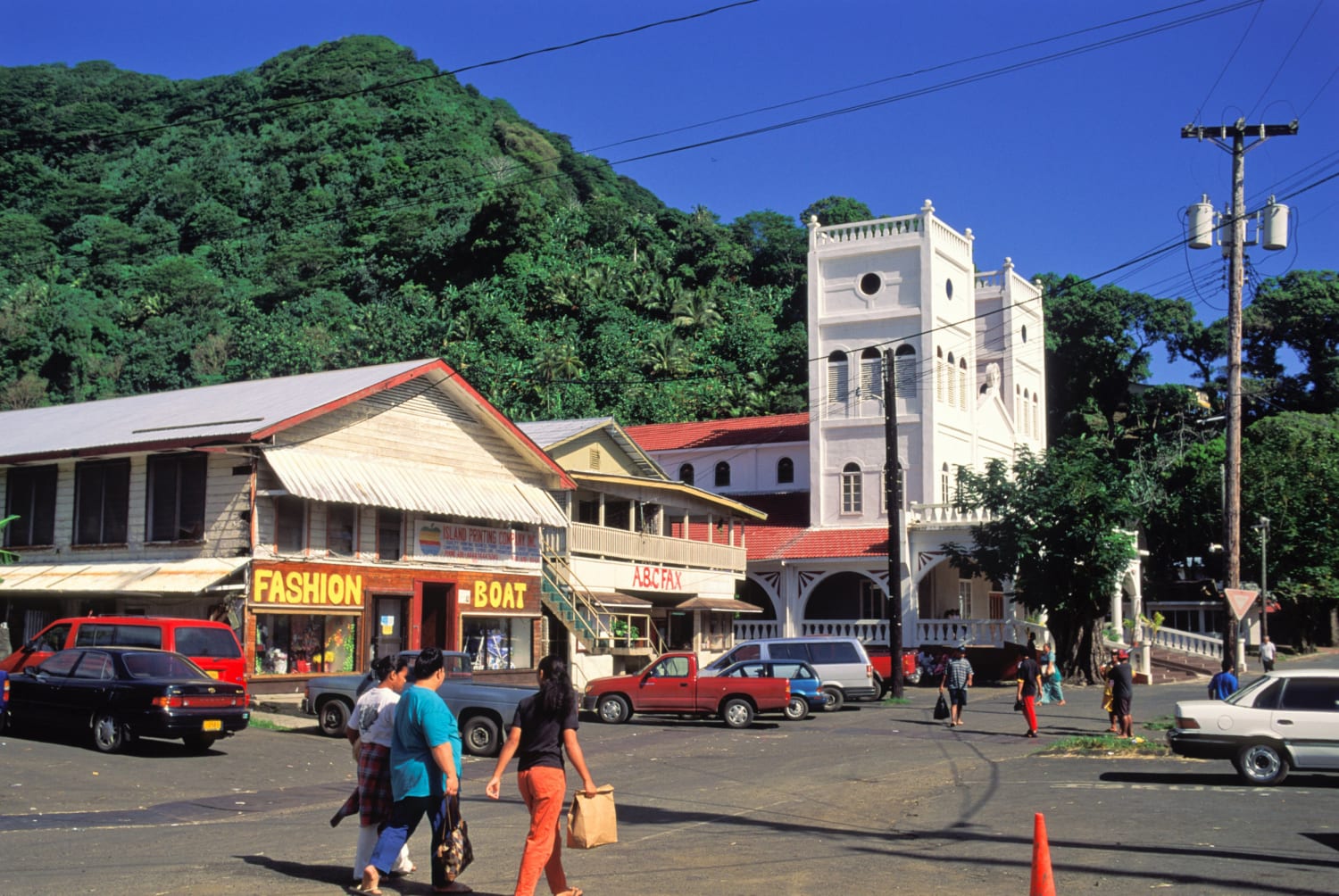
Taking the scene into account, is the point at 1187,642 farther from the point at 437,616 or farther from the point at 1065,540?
the point at 437,616

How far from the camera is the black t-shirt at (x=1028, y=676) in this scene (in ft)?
82.4

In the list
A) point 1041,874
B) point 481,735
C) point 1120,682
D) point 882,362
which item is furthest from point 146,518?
point 882,362

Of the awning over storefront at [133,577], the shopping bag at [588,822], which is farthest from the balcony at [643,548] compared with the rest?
the shopping bag at [588,822]

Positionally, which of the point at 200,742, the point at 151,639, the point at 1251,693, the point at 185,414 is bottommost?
the point at 200,742

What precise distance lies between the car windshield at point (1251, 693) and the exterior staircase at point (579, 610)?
19.3m

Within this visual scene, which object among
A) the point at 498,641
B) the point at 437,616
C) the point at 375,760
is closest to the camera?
the point at 375,760

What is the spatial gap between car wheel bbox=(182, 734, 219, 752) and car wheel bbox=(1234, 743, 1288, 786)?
1383 cm

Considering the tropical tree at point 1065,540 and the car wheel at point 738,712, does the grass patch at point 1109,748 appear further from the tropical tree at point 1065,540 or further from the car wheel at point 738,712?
the tropical tree at point 1065,540

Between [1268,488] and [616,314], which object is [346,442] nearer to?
[1268,488]

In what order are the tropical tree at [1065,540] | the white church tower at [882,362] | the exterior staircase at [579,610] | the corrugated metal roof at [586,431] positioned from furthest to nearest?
the white church tower at [882,362], the tropical tree at [1065,540], the corrugated metal roof at [586,431], the exterior staircase at [579,610]

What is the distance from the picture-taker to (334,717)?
2384 cm

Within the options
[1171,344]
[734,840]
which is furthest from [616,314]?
[734,840]

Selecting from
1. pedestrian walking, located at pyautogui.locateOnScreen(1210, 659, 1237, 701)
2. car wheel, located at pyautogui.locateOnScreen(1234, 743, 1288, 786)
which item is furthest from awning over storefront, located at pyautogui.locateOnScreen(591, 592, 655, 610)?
car wheel, located at pyautogui.locateOnScreen(1234, 743, 1288, 786)

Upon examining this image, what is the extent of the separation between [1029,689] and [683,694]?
6.57m
